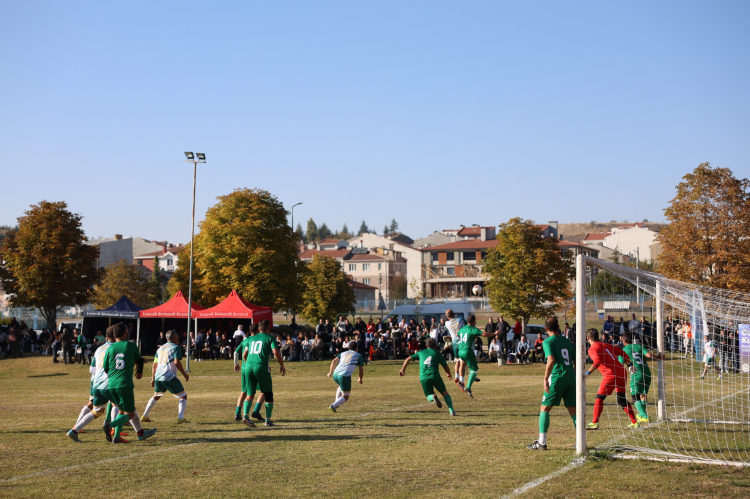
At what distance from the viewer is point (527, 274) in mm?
40719

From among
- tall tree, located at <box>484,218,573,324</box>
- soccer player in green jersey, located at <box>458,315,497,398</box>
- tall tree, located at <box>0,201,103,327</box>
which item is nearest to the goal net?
soccer player in green jersey, located at <box>458,315,497,398</box>

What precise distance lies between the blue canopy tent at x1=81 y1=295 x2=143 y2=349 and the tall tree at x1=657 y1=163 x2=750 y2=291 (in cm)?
2711

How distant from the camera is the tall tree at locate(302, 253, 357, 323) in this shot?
70.1 meters

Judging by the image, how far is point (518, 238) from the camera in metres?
41.2

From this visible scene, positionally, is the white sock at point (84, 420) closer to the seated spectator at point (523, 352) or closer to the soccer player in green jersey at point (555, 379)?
the soccer player in green jersey at point (555, 379)

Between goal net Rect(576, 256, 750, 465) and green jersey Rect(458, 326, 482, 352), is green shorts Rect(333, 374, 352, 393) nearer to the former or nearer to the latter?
green jersey Rect(458, 326, 482, 352)

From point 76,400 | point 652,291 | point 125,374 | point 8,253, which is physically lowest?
point 76,400

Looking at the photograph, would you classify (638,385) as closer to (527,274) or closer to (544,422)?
(544,422)

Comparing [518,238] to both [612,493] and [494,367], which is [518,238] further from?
[612,493]

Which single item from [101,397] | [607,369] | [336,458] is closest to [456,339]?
[607,369]

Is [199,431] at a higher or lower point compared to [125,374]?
lower

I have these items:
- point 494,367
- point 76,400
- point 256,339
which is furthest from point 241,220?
point 256,339

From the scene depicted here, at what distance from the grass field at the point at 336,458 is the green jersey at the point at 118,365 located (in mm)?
1045

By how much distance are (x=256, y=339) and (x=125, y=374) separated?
8.95 ft
